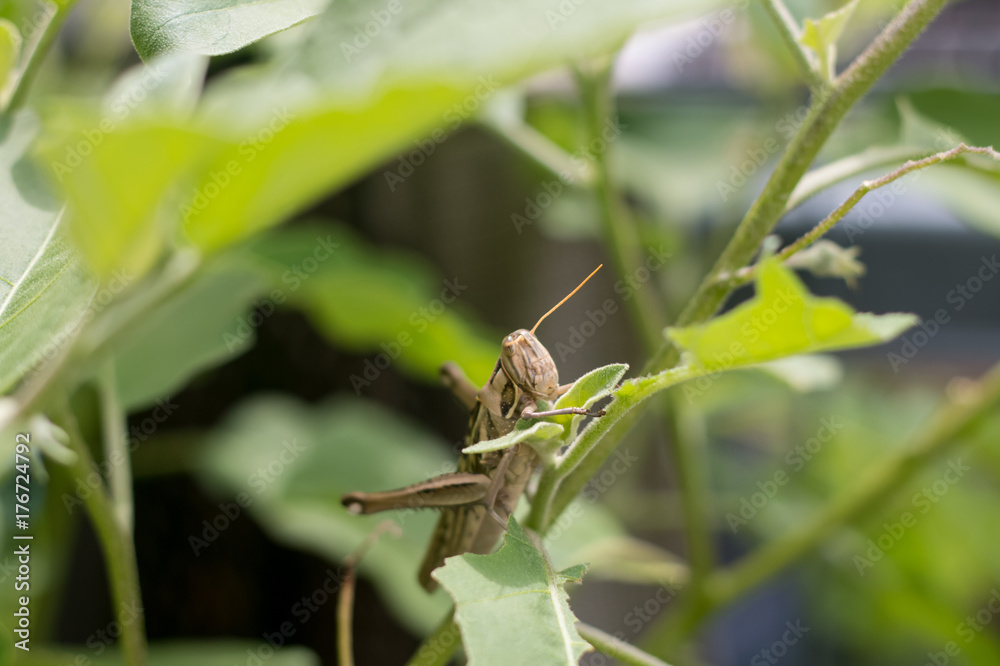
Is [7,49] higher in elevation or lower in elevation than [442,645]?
higher

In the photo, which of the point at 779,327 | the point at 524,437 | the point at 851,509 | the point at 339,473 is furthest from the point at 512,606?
the point at 339,473

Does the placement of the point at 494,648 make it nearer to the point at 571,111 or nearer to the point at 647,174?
A: the point at 647,174

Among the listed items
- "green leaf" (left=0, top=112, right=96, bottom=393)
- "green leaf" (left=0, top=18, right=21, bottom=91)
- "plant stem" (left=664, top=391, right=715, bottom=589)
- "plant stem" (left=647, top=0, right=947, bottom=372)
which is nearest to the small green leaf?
"plant stem" (left=647, top=0, right=947, bottom=372)

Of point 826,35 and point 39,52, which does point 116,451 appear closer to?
point 39,52

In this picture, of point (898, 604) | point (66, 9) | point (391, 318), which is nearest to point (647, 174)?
point (391, 318)

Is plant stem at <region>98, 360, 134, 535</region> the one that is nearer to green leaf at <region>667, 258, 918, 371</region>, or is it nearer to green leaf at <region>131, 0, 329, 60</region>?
green leaf at <region>131, 0, 329, 60</region>

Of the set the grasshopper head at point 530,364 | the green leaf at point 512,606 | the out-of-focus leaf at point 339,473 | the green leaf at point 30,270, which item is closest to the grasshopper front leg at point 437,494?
the grasshopper head at point 530,364
